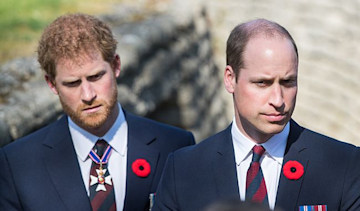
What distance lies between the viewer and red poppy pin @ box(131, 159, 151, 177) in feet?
12.5

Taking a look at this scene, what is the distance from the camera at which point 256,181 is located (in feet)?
10.7

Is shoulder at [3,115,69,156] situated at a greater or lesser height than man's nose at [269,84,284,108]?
lesser

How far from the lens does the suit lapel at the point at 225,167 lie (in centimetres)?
328

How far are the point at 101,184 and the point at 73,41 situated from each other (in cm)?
70

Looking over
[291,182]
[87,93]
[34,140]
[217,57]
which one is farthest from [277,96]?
[217,57]

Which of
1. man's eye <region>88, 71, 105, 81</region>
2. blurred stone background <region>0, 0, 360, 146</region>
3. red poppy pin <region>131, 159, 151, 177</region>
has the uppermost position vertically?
man's eye <region>88, 71, 105, 81</region>

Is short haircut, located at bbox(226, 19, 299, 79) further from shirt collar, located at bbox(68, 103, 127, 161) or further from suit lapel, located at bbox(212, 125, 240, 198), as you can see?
shirt collar, located at bbox(68, 103, 127, 161)

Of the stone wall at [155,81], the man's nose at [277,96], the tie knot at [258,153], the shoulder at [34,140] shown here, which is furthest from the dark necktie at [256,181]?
the stone wall at [155,81]

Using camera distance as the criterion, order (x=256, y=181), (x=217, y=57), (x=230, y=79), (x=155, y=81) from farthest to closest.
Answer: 1. (x=217, y=57)
2. (x=155, y=81)
3. (x=230, y=79)
4. (x=256, y=181)

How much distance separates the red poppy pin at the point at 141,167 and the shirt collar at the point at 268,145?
63 cm

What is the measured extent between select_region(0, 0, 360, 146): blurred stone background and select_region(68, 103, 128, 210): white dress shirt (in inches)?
147

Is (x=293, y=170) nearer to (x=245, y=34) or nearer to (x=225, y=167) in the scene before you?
(x=225, y=167)

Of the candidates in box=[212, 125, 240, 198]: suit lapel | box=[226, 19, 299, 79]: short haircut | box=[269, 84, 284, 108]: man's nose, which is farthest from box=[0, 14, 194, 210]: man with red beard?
box=[269, 84, 284, 108]: man's nose

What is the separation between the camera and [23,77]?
5.89m
